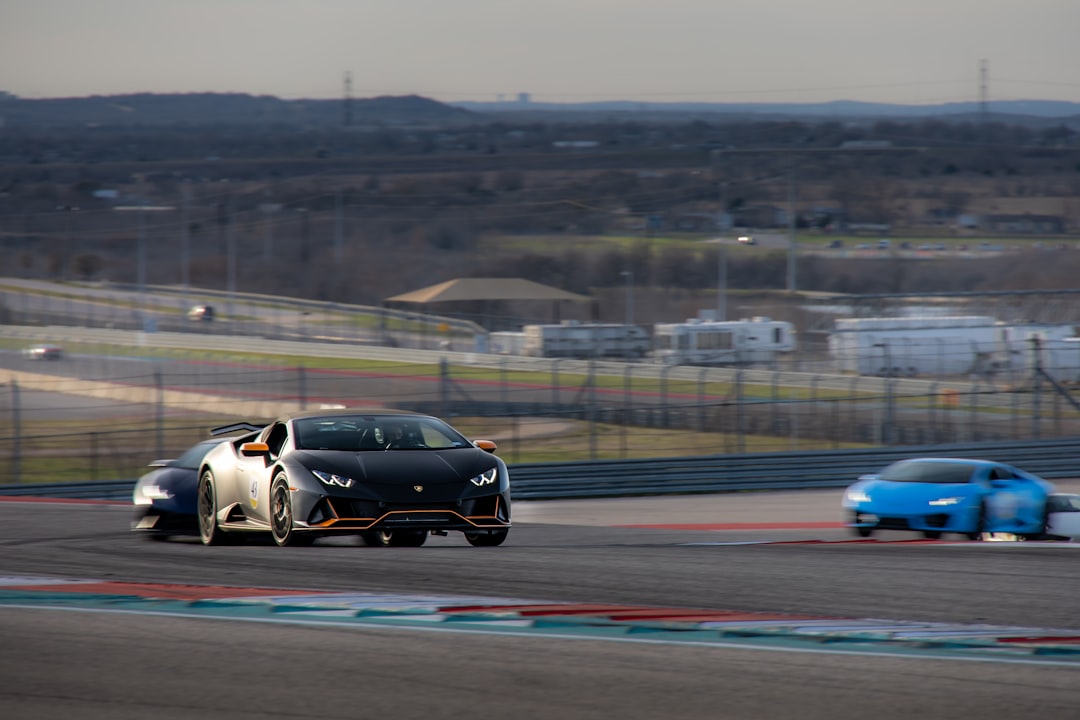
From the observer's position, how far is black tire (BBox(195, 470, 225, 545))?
11.4m

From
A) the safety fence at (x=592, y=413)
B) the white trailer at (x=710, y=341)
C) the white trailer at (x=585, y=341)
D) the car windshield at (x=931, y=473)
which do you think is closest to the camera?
Answer: the car windshield at (x=931, y=473)

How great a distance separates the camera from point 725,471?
1032 inches

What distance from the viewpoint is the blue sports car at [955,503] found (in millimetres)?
15555

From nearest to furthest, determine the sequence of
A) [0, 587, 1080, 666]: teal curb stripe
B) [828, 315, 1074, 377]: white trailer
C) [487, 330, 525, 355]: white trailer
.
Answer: [0, 587, 1080, 666]: teal curb stripe, [828, 315, 1074, 377]: white trailer, [487, 330, 525, 355]: white trailer

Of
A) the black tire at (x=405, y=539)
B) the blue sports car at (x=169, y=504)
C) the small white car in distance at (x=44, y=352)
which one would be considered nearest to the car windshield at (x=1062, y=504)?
the black tire at (x=405, y=539)

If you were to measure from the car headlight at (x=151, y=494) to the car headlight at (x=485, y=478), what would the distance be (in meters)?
4.10

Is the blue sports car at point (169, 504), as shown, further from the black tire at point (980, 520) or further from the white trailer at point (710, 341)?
the white trailer at point (710, 341)

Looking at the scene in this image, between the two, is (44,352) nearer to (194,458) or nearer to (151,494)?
(194,458)

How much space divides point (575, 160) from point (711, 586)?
85372mm

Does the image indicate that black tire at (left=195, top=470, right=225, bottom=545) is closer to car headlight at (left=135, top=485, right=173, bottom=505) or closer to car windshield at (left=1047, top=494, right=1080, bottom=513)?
car headlight at (left=135, top=485, right=173, bottom=505)

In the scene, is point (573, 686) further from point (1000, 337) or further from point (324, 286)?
point (324, 286)

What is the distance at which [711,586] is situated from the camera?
26.8 feet

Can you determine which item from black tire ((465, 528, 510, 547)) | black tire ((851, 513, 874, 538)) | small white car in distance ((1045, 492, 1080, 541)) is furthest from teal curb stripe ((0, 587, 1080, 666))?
small white car in distance ((1045, 492, 1080, 541))

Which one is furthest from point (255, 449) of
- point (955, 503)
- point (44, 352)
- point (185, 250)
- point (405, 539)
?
point (185, 250)
